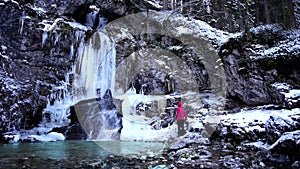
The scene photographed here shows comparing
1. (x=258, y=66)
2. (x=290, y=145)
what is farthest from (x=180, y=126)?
(x=258, y=66)

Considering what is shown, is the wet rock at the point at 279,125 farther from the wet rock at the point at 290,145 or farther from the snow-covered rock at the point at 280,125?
the wet rock at the point at 290,145

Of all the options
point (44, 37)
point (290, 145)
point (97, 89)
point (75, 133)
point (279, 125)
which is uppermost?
point (44, 37)

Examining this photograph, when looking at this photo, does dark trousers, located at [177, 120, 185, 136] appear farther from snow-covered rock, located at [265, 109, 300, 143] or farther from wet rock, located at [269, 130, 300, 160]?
wet rock, located at [269, 130, 300, 160]

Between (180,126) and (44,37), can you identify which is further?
(44,37)

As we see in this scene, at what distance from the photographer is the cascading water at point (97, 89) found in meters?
15.5

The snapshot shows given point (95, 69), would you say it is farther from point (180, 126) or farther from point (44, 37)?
point (180, 126)

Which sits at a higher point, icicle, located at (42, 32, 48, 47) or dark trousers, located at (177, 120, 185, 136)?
icicle, located at (42, 32, 48, 47)

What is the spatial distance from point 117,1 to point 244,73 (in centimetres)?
1328

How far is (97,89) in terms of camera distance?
18.2m

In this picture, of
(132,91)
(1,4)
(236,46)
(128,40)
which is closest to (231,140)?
(236,46)

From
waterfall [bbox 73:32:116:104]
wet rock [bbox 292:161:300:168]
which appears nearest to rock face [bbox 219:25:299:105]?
wet rock [bbox 292:161:300:168]

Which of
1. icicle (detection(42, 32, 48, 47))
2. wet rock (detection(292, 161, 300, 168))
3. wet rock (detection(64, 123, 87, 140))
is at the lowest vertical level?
wet rock (detection(64, 123, 87, 140))

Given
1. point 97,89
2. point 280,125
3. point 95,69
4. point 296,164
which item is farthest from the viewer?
point 95,69

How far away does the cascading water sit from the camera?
15539 mm
